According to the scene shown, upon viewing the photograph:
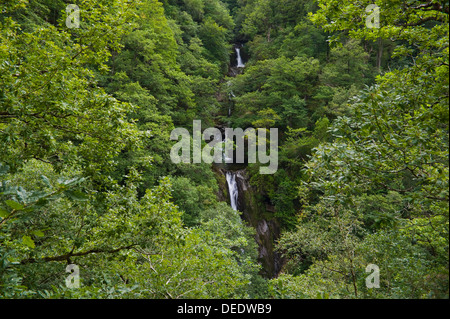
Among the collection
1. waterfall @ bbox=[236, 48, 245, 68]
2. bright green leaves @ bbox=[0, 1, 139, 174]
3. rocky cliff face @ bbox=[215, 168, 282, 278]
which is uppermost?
waterfall @ bbox=[236, 48, 245, 68]

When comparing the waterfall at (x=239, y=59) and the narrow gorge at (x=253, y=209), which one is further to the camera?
the waterfall at (x=239, y=59)

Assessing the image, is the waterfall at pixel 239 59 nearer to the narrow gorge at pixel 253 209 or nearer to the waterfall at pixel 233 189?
the narrow gorge at pixel 253 209

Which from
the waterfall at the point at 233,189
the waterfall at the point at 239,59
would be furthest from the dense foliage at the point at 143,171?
the waterfall at the point at 239,59

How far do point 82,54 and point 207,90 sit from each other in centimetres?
1534

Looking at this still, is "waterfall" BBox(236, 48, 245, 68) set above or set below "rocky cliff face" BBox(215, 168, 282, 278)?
above

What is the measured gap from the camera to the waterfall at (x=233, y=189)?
57.3ft

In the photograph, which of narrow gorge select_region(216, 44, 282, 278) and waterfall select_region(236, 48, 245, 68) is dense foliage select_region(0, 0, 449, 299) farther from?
waterfall select_region(236, 48, 245, 68)

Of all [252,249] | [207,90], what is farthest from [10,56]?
[207,90]

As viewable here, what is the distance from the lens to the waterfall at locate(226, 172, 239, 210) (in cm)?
1747

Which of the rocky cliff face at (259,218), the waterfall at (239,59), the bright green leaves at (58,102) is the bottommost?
the rocky cliff face at (259,218)

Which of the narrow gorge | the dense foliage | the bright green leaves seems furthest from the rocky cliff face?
the bright green leaves

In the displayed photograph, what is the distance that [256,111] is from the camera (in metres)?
21.3

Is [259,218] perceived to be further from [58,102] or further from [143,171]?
[58,102]
